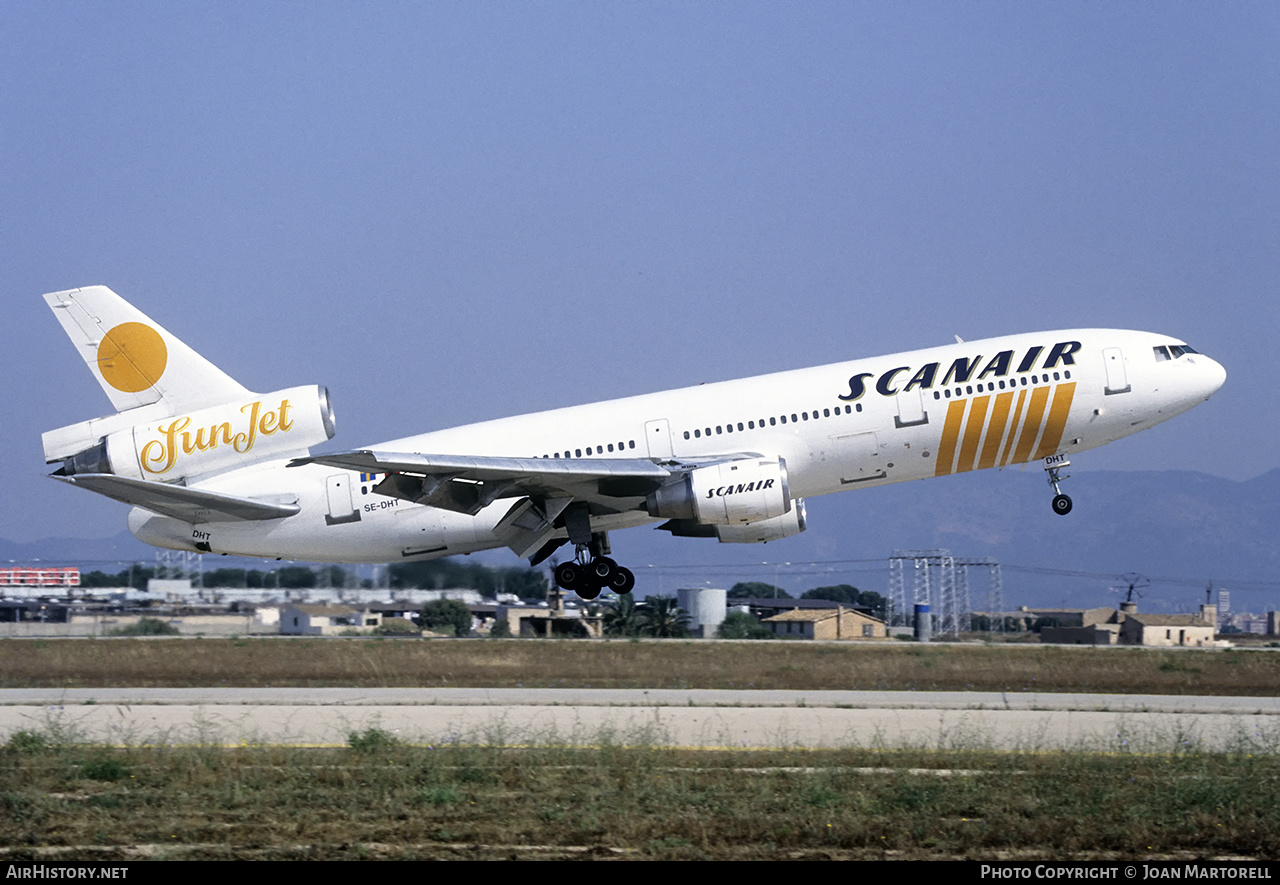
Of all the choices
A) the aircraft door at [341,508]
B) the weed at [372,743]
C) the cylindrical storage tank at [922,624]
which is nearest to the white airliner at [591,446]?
the aircraft door at [341,508]

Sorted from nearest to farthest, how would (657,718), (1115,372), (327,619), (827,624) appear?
(657,718) < (1115,372) < (327,619) < (827,624)

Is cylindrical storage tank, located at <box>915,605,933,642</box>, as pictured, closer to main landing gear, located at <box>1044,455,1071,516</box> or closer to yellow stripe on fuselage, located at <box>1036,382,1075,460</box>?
main landing gear, located at <box>1044,455,1071,516</box>

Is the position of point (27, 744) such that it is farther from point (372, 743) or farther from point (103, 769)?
point (372, 743)

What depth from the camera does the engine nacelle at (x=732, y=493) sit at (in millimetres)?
28094

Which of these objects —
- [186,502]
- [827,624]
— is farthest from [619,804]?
[827,624]

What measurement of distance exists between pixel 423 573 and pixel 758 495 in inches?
828

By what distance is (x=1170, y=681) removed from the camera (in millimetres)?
35938

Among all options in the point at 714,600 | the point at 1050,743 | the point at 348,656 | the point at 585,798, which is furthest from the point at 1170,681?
the point at 714,600

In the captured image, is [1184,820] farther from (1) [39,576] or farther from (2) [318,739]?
(1) [39,576]

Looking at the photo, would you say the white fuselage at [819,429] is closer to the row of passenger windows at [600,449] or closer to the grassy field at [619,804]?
the row of passenger windows at [600,449]

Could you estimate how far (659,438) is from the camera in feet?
98.3

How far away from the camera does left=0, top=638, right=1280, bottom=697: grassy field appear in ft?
112

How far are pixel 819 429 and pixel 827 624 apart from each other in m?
47.1

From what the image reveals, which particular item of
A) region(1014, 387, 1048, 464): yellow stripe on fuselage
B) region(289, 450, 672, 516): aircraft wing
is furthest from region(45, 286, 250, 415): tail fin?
region(1014, 387, 1048, 464): yellow stripe on fuselage
